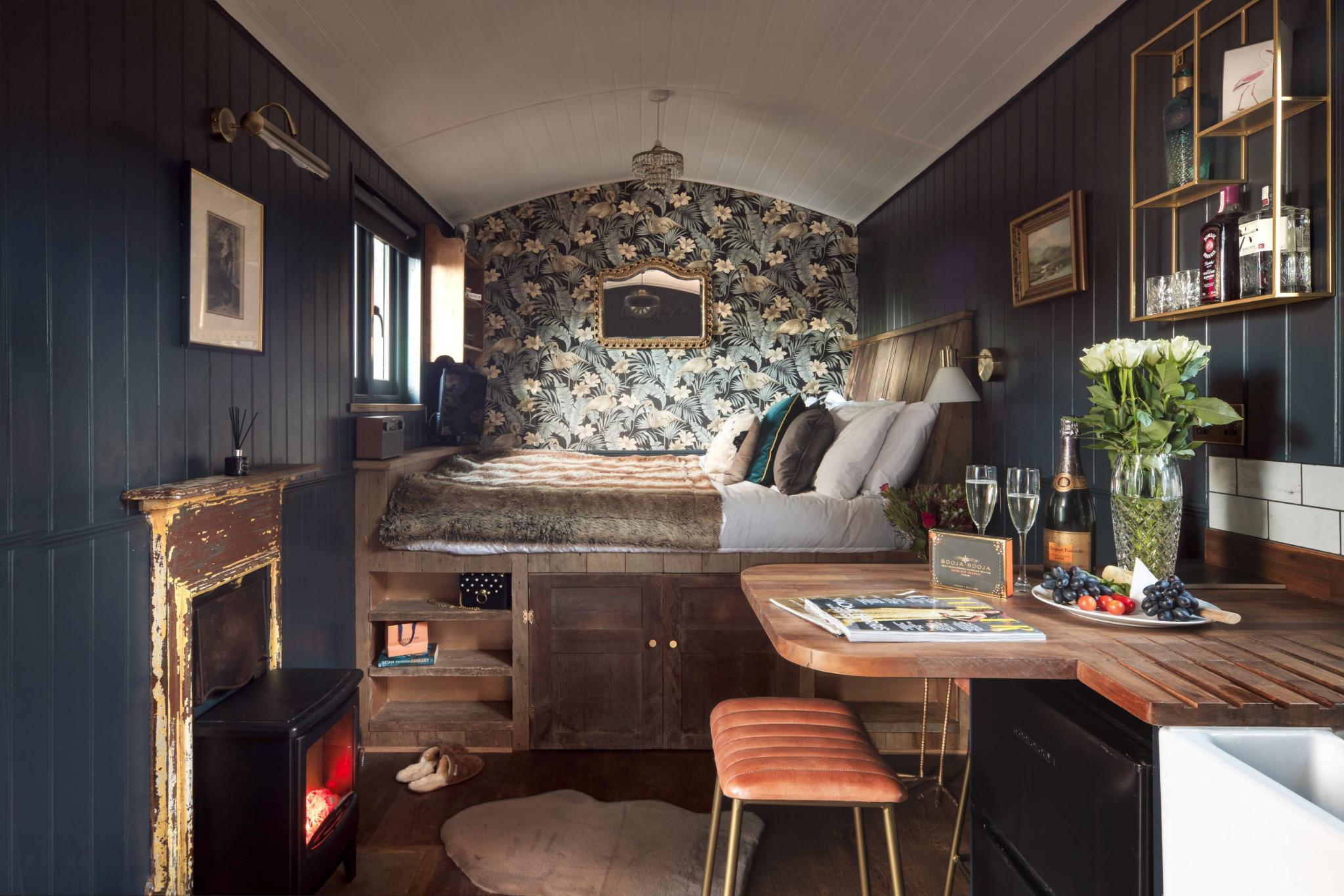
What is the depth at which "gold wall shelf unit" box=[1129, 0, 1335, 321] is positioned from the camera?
156cm

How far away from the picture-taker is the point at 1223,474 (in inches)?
73.0

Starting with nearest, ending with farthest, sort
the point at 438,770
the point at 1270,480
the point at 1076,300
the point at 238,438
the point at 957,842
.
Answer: the point at 1270,480 < the point at 957,842 < the point at 238,438 < the point at 1076,300 < the point at 438,770

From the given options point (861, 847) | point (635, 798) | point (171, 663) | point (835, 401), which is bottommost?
point (635, 798)

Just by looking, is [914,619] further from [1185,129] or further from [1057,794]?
[1185,129]

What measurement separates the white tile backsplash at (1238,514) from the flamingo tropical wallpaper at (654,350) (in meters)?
3.41

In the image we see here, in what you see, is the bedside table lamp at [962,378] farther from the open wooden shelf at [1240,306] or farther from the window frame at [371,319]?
the window frame at [371,319]

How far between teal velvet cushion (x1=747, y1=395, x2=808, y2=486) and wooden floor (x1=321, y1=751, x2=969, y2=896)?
1.07m


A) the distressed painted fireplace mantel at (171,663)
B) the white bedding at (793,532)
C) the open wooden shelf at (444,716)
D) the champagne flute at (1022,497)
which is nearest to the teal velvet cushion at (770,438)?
the white bedding at (793,532)

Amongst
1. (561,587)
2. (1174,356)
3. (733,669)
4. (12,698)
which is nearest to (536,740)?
(561,587)

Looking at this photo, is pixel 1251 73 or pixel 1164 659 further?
pixel 1251 73

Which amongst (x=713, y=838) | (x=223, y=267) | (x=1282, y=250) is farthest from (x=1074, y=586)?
(x=223, y=267)

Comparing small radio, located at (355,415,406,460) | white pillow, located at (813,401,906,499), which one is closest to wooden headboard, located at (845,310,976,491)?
white pillow, located at (813,401,906,499)

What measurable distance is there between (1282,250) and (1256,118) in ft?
0.98

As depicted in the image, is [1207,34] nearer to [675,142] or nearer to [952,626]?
[952,626]
